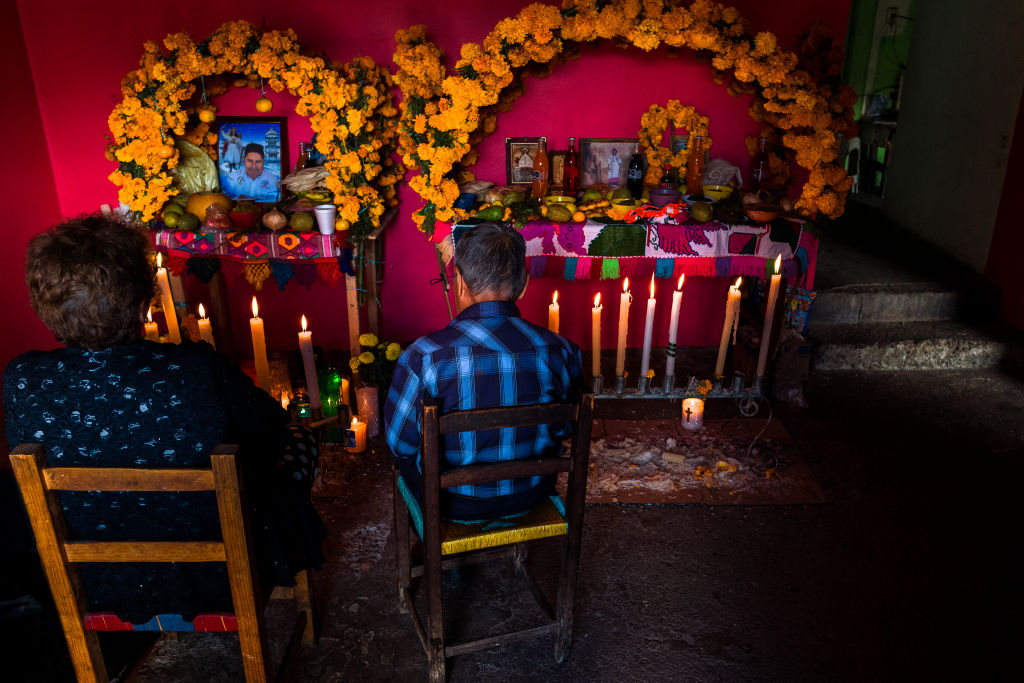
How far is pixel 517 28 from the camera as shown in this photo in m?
3.59

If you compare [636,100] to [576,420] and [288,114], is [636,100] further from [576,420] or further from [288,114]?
[576,420]

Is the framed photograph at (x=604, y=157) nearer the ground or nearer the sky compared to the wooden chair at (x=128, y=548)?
nearer the sky

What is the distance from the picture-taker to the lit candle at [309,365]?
3.21 meters

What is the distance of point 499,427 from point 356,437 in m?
1.85

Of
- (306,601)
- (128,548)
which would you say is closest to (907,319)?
(306,601)

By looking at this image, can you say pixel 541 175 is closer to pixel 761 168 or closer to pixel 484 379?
pixel 761 168

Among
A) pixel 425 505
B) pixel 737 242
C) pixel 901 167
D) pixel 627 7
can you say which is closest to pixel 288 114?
pixel 627 7

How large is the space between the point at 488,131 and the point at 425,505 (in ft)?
9.34

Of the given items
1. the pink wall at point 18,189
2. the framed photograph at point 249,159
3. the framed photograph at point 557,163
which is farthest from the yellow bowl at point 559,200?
the pink wall at point 18,189

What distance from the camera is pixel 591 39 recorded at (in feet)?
12.5

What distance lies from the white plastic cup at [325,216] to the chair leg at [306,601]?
193 centimetres

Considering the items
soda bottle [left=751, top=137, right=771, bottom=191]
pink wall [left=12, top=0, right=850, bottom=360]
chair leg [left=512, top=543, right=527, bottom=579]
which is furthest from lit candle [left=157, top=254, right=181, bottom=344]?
soda bottle [left=751, top=137, right=771, bottom=191]

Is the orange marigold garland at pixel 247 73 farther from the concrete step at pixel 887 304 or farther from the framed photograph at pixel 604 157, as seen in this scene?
the concrete step at pixel 887 304

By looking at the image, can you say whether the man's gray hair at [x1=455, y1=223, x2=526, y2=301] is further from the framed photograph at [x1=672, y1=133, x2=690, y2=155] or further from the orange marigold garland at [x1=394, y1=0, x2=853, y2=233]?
the framed photograph at [x1=672, y1=133, x2=690, y2=155]
